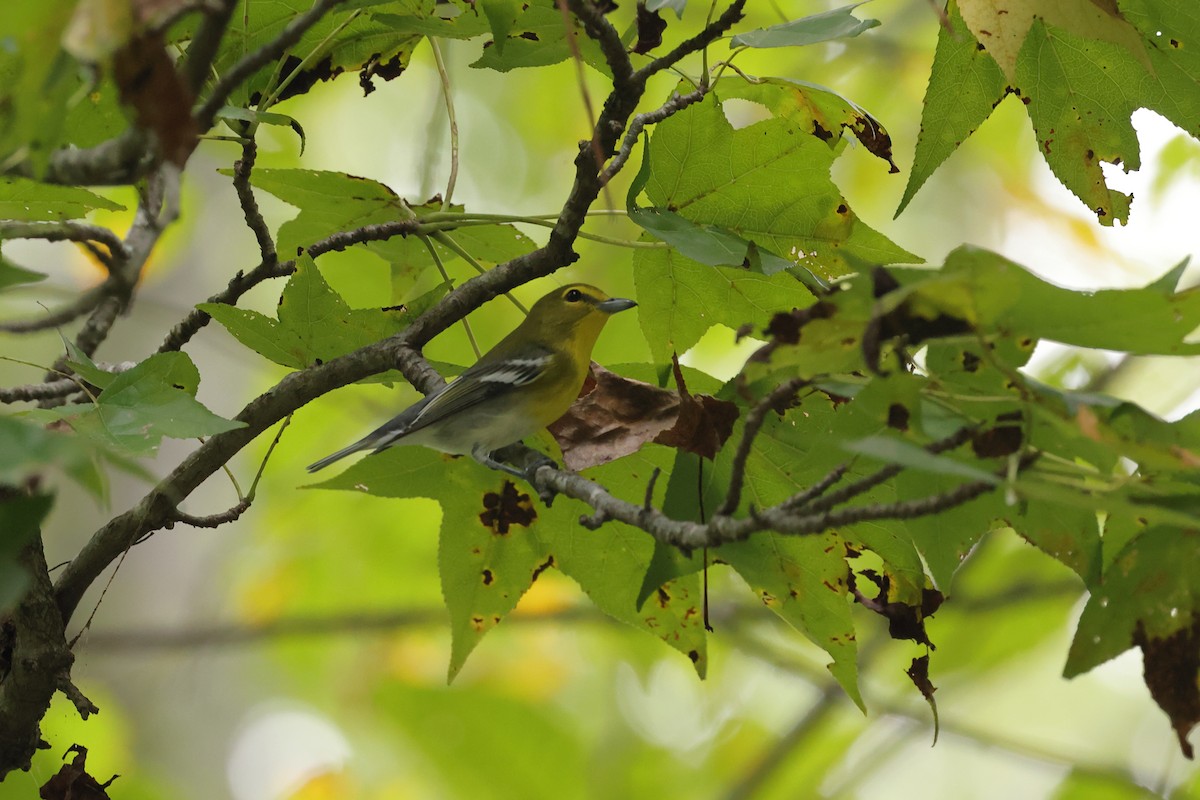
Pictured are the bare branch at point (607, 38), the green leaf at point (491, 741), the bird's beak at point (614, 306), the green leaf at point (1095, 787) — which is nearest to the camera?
the bare branch at point (607, 38)

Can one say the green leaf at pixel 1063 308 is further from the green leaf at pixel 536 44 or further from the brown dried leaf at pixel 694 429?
the green leaf at pixel 536 44

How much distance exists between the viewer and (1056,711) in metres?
8.20

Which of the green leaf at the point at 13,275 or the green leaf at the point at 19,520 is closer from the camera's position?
the green leaf at the point at 19,520

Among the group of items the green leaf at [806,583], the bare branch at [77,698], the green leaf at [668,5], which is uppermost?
the green leaf at [668,5]

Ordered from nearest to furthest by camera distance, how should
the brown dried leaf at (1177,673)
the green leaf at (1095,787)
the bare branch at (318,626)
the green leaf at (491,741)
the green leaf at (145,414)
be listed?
the brown dried leaf at (1177,673)
the green leaf at (145,414)
the green leaf at (1095,787)
the green leaf at (491,741)
the bare branch at (318,626)

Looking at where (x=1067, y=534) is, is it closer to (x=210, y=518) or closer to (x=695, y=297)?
(x=695, y=297)

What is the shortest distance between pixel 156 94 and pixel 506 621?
349 cm

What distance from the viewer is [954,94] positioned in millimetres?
1644

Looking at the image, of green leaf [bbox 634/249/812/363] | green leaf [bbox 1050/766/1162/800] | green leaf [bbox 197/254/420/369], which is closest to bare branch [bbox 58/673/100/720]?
green leaf [bbox 197/254/420/369]

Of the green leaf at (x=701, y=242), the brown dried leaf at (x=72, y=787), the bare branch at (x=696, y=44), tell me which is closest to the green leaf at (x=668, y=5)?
the bare branch at (x=696, y=44)

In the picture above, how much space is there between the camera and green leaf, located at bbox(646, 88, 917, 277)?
1.63 m

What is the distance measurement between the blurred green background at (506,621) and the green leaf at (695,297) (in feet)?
3.46

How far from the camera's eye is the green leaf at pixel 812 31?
4.43ft

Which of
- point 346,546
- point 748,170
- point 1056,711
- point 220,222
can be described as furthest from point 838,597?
point 1056,711
